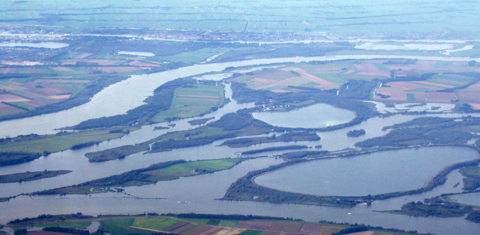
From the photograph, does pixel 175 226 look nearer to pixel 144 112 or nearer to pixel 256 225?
pixel 256 225

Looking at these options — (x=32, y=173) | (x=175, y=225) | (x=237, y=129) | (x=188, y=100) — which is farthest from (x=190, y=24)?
(x=175, y=225)

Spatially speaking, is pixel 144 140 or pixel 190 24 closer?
pixel 144 140

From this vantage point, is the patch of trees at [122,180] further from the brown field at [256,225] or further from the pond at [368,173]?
the brown field at [256,225]

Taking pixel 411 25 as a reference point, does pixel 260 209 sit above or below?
below

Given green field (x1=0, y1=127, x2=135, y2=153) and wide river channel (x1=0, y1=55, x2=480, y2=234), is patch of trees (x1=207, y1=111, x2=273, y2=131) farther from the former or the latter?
green field (x1=0, y1=127, x2=135, y2=153)

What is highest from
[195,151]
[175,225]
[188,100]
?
[188,100]

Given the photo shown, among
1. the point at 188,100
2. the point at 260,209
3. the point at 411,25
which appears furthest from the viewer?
the point at 411,25

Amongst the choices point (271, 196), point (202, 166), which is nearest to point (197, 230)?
point (271, 196)

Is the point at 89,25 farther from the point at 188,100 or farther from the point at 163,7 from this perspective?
the point at 188,100
